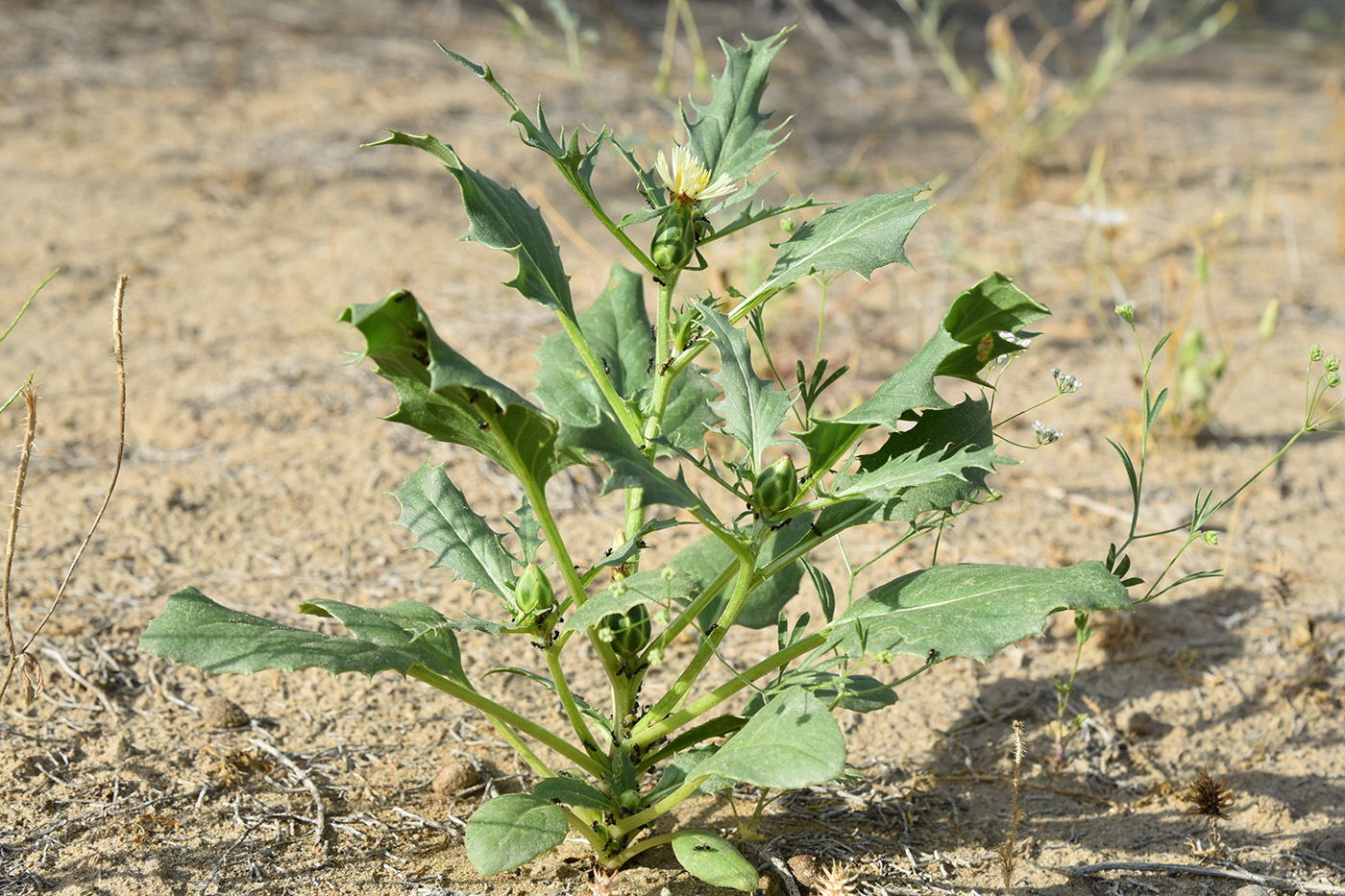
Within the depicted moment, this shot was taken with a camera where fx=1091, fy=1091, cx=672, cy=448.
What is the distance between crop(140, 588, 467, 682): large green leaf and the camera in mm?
1396

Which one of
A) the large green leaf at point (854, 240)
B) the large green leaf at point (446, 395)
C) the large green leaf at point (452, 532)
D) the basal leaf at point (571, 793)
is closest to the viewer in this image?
the large green leaf at point (446, 395)

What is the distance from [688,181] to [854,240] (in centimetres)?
25

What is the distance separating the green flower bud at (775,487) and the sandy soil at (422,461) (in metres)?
0.69

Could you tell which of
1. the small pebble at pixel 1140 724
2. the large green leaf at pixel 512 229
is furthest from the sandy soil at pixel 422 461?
the large green leaf at pixel 512 229

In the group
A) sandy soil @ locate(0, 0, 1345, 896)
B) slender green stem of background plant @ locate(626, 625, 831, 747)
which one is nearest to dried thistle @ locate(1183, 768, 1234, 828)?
sandy soil @ locate(0, 0, 1345, 896)

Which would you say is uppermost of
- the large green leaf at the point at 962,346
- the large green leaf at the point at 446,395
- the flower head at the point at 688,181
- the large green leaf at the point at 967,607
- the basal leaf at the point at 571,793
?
the flower head at the point at 688,181

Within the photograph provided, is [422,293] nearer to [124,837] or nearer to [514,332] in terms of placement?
[514,332]

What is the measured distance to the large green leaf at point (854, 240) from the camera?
1.53 m

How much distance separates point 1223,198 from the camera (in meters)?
5.40

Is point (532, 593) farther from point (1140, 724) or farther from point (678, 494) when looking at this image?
point (1140, 724)

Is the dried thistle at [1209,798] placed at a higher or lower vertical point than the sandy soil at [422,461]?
lower

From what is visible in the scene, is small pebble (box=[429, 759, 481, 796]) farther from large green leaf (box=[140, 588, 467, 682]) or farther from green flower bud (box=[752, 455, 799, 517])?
green flower bud (box=[752, 455, 799, 517])

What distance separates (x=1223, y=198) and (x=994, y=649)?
485cm

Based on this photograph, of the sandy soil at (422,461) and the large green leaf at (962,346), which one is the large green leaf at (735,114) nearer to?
the large green leaf at (962,346)
